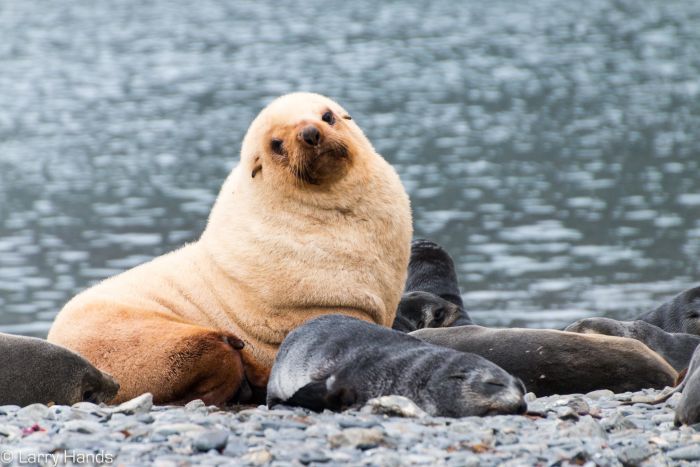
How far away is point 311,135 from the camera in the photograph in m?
7.50

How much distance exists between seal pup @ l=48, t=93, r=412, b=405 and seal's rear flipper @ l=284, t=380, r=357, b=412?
75 centimetres

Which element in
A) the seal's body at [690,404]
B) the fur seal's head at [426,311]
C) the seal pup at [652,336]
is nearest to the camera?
the seal's body at [690,404]

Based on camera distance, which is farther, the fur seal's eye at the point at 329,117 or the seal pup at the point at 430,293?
the seal pup at the point at 430,293

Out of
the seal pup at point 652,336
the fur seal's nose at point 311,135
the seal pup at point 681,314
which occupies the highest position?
the fur seal's nose at point 311,135

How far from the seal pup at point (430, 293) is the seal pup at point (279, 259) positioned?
2098mm

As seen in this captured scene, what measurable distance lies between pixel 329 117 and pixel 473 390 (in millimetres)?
2340

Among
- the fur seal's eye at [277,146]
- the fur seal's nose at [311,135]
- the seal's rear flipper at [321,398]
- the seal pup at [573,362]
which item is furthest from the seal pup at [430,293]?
the seal's rear flipper at [321,398]

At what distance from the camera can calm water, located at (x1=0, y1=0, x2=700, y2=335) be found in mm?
19516

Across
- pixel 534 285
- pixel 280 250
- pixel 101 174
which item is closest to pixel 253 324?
pixel 280 250

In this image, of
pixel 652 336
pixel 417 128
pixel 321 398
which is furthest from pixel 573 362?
pixel 417 128

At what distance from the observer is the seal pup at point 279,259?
7.44m

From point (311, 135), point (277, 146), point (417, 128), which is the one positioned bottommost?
point (417, 128)
